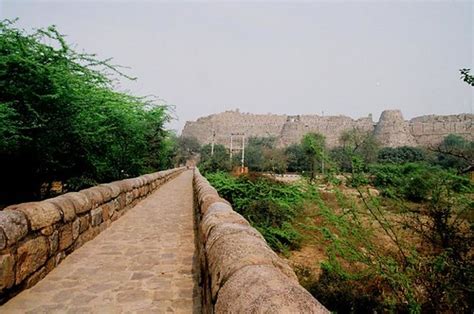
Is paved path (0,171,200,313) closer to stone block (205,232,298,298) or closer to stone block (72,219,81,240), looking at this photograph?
stone block (72,219,81,240)

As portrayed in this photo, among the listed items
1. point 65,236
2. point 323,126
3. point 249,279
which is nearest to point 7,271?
point 65,236

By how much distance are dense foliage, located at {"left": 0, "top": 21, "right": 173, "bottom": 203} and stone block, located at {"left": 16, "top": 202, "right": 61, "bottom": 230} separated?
4.75 feet

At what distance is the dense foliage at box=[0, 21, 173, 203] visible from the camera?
4.43 m

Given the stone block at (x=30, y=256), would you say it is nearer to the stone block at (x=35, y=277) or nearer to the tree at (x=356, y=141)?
the stone block at (x=35, y=277)

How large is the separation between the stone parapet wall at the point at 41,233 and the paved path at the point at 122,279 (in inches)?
4.4

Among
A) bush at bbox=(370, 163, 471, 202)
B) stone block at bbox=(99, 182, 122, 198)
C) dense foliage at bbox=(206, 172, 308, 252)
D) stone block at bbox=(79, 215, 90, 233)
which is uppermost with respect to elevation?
bush at bbox=(370, 163, 471, 202)

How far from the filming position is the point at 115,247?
431 centimetres

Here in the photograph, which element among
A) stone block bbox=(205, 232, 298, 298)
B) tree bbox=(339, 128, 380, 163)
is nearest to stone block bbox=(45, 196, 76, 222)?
stone block bbox=(205, 232, 298, 298)

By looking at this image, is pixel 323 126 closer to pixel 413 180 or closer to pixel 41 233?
pixel 413 180

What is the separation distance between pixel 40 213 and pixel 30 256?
1.36ft

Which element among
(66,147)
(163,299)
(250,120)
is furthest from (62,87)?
(250,120)

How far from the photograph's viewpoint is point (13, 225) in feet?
8.53

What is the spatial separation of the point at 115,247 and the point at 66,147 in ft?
9.05

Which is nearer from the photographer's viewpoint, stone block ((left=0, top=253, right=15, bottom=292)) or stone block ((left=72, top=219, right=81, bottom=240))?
stone block ((left=0, top=253, right=15, bottom=292))
